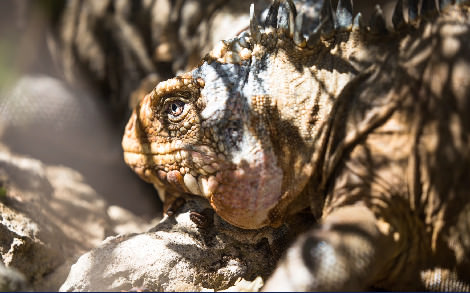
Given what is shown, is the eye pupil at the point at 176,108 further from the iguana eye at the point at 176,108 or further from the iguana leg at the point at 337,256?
the iguana leg at the point at 337,256

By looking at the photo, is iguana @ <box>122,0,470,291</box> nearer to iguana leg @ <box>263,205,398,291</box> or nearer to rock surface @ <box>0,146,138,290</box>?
iguana leg @ <box>263,205,398,291</box>

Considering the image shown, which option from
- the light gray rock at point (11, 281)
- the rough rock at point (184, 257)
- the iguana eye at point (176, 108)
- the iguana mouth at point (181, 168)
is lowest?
the rough rock at point (184, 257)

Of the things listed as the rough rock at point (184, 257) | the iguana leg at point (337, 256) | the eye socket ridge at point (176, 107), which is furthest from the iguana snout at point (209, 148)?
the iguana leg at point (337, 256)

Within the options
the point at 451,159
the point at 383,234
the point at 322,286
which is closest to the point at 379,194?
the point at 383,234

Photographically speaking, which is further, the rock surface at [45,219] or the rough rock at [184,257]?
the rock surface at [45,219]

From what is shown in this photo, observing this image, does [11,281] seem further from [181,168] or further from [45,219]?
[45,219]

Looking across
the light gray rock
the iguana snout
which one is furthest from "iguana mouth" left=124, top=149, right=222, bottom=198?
the light gray rock

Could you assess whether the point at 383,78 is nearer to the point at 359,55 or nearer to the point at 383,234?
the point at 359,55
